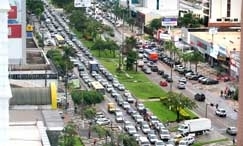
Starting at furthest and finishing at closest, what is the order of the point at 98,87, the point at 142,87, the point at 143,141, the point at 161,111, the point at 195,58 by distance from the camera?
the point at 195,58 < the point at 142,87 < the point at 98,87 < the point at 161,111 < the point at 143,141

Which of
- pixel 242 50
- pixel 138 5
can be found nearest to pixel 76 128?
pixel 242 50

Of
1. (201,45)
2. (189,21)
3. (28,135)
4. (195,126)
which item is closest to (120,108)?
(195,126)

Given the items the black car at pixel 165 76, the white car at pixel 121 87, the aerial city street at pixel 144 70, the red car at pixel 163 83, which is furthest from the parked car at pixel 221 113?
the black car at pixel 165 76

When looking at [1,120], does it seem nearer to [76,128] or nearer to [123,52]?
[76,128]

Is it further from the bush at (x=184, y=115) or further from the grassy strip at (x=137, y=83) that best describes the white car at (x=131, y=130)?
the grassy strip at (x=137, y=83)

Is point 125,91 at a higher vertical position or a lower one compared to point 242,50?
lower

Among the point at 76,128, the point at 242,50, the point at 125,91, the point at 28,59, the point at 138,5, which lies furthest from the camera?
the point at 138,5

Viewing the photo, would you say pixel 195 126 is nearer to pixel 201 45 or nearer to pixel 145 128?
pixel 145 128
